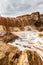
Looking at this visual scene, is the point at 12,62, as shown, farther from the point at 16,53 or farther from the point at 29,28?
the point at 29,28

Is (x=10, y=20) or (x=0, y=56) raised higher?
(x=0, y=56)

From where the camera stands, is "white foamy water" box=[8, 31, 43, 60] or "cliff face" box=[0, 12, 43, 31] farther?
"cliff face" box=[0, 12, 43, 31]

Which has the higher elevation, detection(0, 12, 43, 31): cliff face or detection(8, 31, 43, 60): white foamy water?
detection(8, 31, 43, 60): white foamy water

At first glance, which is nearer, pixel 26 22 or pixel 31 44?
pixel 31 44

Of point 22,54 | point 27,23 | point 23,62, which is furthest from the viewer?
point 27,23

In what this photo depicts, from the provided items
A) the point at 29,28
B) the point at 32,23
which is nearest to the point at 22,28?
the point at 29,28

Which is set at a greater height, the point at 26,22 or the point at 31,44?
the point at 31,44

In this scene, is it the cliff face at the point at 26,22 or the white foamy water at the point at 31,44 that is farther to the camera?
the cliff face at the point at 26,22

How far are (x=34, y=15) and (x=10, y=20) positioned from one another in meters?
4.15

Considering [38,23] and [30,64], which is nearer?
[30,64]

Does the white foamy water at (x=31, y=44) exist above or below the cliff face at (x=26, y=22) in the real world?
above

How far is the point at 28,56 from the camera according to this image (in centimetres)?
718

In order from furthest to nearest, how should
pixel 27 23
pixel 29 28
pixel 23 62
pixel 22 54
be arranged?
pixel 27 23 → pixel 29 28 → pixel 22 54 → pixel 23 62

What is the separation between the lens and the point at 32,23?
88.4 ft
